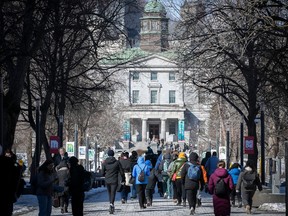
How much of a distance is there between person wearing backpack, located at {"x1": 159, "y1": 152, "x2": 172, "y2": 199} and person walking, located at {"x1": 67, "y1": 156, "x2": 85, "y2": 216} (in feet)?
38.6

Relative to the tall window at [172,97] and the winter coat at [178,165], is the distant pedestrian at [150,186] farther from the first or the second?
the tall window at [172,97]

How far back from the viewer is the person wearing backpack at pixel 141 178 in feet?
99.3

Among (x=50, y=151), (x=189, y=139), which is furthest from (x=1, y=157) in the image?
(x=189, y=139)

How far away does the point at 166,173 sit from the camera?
35562mm

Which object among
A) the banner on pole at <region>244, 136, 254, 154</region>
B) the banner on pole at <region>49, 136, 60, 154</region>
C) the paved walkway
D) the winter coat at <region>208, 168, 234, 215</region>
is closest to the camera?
the winter coat at <region>208, 168, 234, 215</region>

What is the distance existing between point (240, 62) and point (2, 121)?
561 inches

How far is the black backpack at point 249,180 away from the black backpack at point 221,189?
5693 millimetres

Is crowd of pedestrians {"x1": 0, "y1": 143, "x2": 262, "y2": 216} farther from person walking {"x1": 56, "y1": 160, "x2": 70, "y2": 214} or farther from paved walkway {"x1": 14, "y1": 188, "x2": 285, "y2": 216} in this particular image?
Answer: paved walkway {"x1": 14, "y1": 188, "x2": 285, "y2": 216}

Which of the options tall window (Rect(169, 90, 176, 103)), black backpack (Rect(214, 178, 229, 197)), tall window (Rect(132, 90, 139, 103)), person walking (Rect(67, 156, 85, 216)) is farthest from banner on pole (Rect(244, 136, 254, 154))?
tall window (Rect(169, 90, 176, 103))

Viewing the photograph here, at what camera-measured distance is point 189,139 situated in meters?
138

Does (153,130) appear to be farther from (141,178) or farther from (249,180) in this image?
(249,180)

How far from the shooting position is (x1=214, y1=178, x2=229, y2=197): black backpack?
73.7 ft

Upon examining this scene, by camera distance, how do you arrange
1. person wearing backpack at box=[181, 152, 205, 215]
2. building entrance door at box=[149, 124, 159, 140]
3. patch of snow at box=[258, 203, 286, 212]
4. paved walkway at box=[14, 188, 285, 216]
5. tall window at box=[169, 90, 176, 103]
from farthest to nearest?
tall window at box=[169, 90, 176, 103] < building entrance door at box=[149, 124, 159, 140] < patch of snow at box=[258, 203, 286, 212] < paved walkway at box=[14, 188, 285, 216] < person wearing backpack at box=[181, 152, 205, 215]

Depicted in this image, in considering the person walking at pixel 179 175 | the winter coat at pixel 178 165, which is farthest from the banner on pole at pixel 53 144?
the winter coat at pixel 178 165
